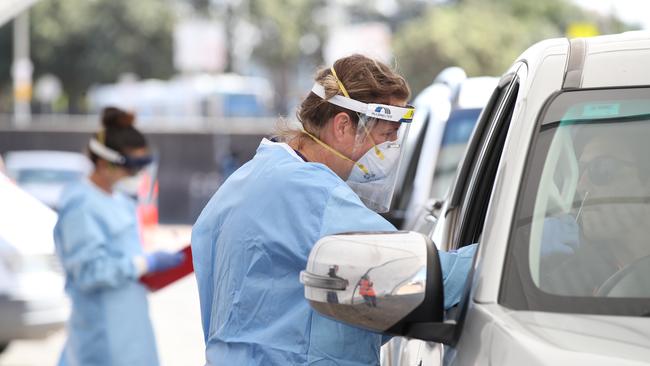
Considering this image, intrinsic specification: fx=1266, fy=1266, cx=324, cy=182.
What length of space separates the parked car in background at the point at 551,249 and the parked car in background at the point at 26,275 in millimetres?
6744

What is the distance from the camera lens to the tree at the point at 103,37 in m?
69.4

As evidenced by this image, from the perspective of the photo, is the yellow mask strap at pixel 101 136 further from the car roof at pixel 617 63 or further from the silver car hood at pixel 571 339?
the silver car hood at pixel 571 339

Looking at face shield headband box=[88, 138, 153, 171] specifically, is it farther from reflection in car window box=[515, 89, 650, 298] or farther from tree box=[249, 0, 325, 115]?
tree box=[249, 0, 325, 115]

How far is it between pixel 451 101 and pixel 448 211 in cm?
378

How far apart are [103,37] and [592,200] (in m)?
68.9

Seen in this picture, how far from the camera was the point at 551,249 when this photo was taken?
9.40ft

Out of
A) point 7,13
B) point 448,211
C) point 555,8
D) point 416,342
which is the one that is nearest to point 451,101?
point 448,211

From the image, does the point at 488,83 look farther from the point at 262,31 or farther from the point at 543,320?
the point at 262,31

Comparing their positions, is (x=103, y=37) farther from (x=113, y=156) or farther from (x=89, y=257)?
(x=89, y=257)

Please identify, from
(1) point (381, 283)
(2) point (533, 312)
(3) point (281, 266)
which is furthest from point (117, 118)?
(2) point (533, 312)

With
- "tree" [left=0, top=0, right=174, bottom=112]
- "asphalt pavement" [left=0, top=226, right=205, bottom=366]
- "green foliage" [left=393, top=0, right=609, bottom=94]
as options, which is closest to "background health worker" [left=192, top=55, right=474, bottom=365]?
"asphalt pavement" [left=0, top=226, right=205, bottom=366]

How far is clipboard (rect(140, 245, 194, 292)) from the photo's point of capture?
6.32 metres

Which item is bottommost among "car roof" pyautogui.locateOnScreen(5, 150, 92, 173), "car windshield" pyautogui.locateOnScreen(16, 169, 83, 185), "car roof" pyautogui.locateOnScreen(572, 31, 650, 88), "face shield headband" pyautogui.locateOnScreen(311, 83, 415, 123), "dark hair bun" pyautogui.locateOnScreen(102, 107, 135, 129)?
"car windshield" pyautogui.locateOnScreen(16, 169, 83, 185)

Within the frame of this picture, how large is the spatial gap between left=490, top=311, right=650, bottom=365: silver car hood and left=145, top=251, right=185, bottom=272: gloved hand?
3.81m
